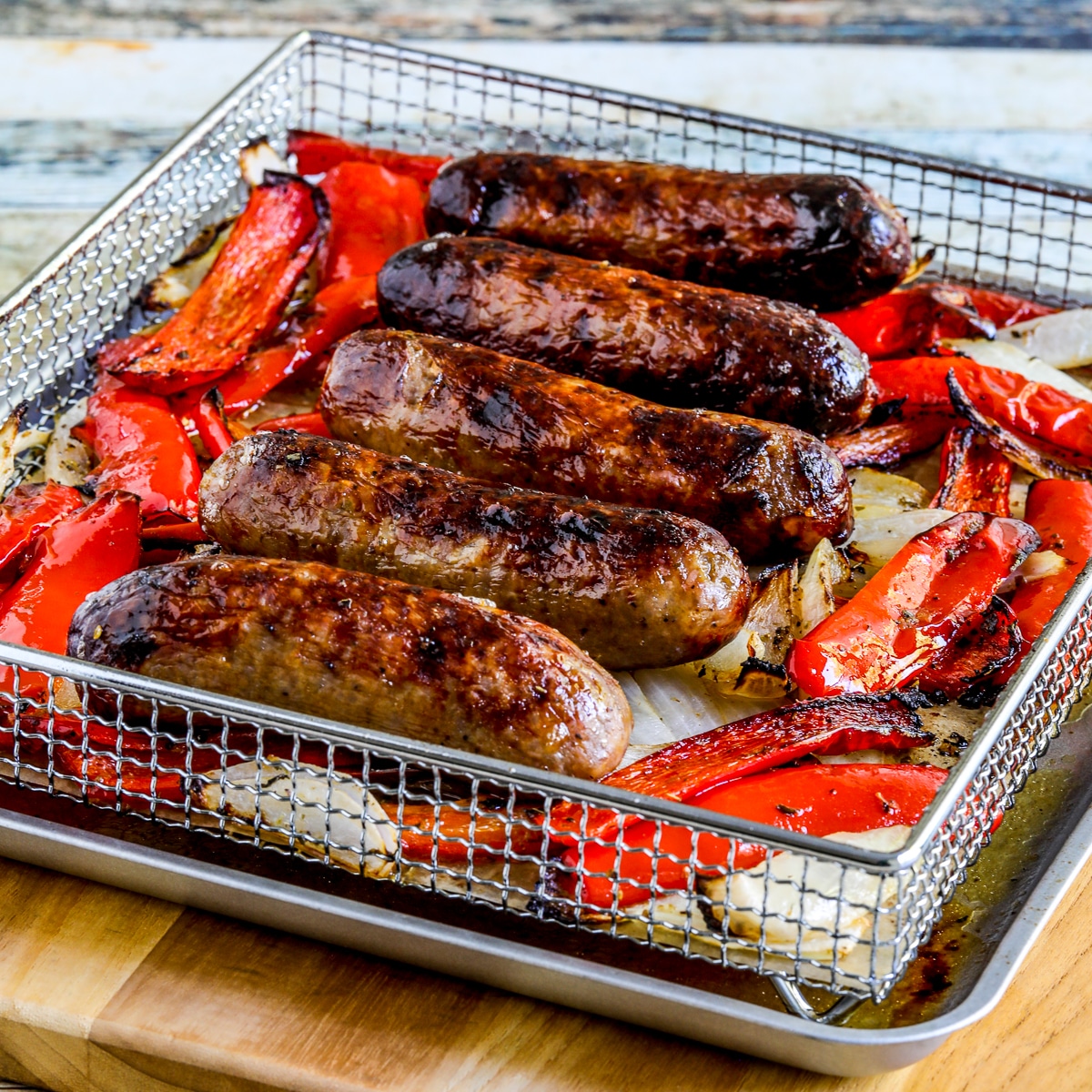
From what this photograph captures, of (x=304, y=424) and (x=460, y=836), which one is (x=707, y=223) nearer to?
(x=304, y=424)

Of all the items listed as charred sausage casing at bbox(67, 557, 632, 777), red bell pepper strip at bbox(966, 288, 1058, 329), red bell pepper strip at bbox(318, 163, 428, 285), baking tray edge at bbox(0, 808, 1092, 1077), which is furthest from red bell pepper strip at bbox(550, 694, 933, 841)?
red bell pepper strip at bbox(318, 163, 428, 285)

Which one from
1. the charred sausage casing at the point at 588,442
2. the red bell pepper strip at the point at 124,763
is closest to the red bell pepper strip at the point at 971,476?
the charred sausage casing at the point at 588,442

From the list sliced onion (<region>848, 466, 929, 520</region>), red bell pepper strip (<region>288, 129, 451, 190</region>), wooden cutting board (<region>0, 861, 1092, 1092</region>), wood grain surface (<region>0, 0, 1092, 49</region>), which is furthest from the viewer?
wood grain surface (<region>0, 0, 1092, 49</region>)

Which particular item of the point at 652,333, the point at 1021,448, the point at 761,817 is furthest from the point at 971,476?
the point at 761,817

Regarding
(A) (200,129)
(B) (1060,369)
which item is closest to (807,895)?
(B) (1060,369)

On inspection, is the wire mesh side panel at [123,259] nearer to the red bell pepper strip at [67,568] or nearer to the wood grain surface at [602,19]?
the red bell pepper strip at [67,568]

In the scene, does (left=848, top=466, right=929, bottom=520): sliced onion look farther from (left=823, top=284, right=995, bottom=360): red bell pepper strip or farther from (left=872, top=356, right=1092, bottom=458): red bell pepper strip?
(left=823, top=284, right=995, bottom=360): red bell pepper strip

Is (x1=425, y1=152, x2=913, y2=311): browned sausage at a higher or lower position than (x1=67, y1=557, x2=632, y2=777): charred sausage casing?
higher
